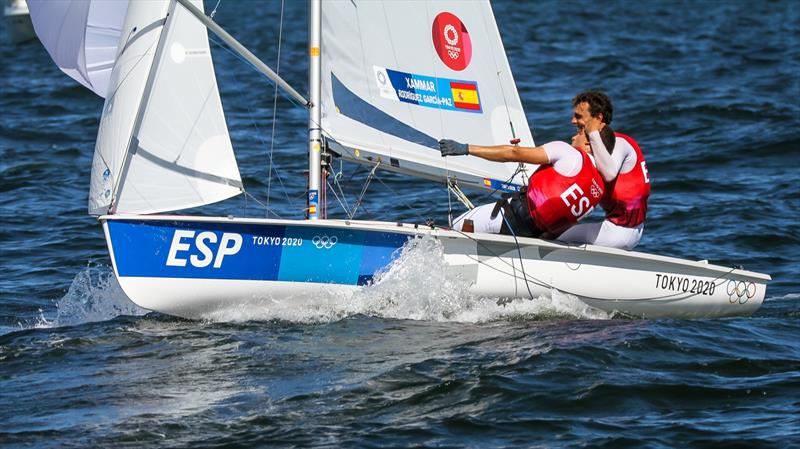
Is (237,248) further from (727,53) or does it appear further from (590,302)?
(727,53)

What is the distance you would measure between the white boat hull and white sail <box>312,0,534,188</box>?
774 millimetres

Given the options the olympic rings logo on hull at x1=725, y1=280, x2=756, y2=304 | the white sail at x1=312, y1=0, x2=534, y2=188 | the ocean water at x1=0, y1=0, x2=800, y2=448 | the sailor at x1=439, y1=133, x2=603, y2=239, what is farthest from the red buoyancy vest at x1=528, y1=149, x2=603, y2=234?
the olympic rings logo on hull at x1=725, y1=280, x2=756, y2=304

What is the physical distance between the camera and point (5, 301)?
8461 mm

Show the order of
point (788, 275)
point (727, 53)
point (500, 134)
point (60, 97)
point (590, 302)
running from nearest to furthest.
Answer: point (590, 302)
point (500, 134)
point (788, 275)
point (60, 97)
point (727, 53)

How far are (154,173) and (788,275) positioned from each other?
4.88 m

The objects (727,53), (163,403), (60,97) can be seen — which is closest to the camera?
(163,403)

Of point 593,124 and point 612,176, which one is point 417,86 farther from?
point 612,176

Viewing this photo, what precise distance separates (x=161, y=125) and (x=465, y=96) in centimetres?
217

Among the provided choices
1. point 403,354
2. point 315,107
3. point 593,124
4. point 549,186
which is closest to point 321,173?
point 315,107

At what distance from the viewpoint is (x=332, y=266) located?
7516mm

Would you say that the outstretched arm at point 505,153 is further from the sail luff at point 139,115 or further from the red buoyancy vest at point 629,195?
the sail luff at point 139,115

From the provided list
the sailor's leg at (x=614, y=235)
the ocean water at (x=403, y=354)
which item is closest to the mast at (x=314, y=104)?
the ocean water at (x=403, y=354)

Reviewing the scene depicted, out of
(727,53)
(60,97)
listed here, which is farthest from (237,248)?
(727,53)

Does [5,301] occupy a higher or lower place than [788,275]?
lower
